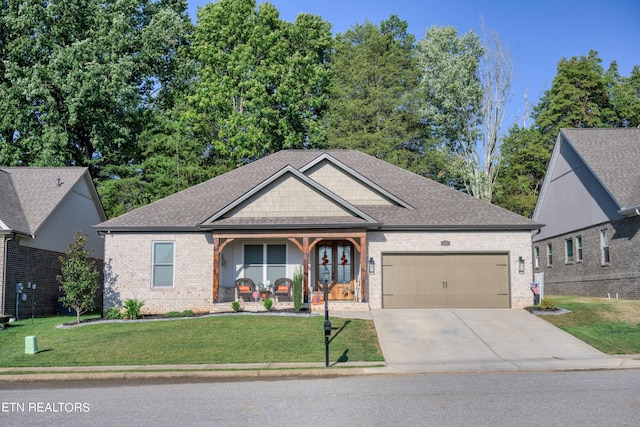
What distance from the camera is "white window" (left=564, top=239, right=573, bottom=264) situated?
30.7 metres

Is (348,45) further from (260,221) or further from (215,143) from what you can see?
(260,221)

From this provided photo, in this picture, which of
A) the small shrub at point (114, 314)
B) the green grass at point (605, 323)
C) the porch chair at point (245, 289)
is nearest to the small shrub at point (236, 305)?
the porch chair at point (245, 289)

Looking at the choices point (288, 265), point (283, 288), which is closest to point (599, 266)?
point (288, 265)

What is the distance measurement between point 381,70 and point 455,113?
6.75 m

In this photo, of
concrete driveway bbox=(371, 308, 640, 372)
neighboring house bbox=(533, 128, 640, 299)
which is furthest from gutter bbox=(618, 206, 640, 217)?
concrete driveway bbox=(371, 308, 640, 372)

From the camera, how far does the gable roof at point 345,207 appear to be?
24.0m

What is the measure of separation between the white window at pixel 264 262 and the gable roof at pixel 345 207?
5.55 ft

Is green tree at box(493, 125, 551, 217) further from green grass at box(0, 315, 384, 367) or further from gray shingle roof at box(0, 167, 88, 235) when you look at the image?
gray shingle roof at box(0, 167, 88, 235)

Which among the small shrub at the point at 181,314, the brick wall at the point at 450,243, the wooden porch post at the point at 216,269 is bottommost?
the small shrub at the point at 181,314

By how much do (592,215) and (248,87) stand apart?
21650 mm

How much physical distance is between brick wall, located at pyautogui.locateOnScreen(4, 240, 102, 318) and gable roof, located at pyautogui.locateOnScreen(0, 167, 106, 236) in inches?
36.5

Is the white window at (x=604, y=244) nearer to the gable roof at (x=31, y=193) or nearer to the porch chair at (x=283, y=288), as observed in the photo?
the porch chair at (x=283, y=288)

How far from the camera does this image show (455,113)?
144 feet

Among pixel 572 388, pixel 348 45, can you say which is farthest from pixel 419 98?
pixel 572 388
